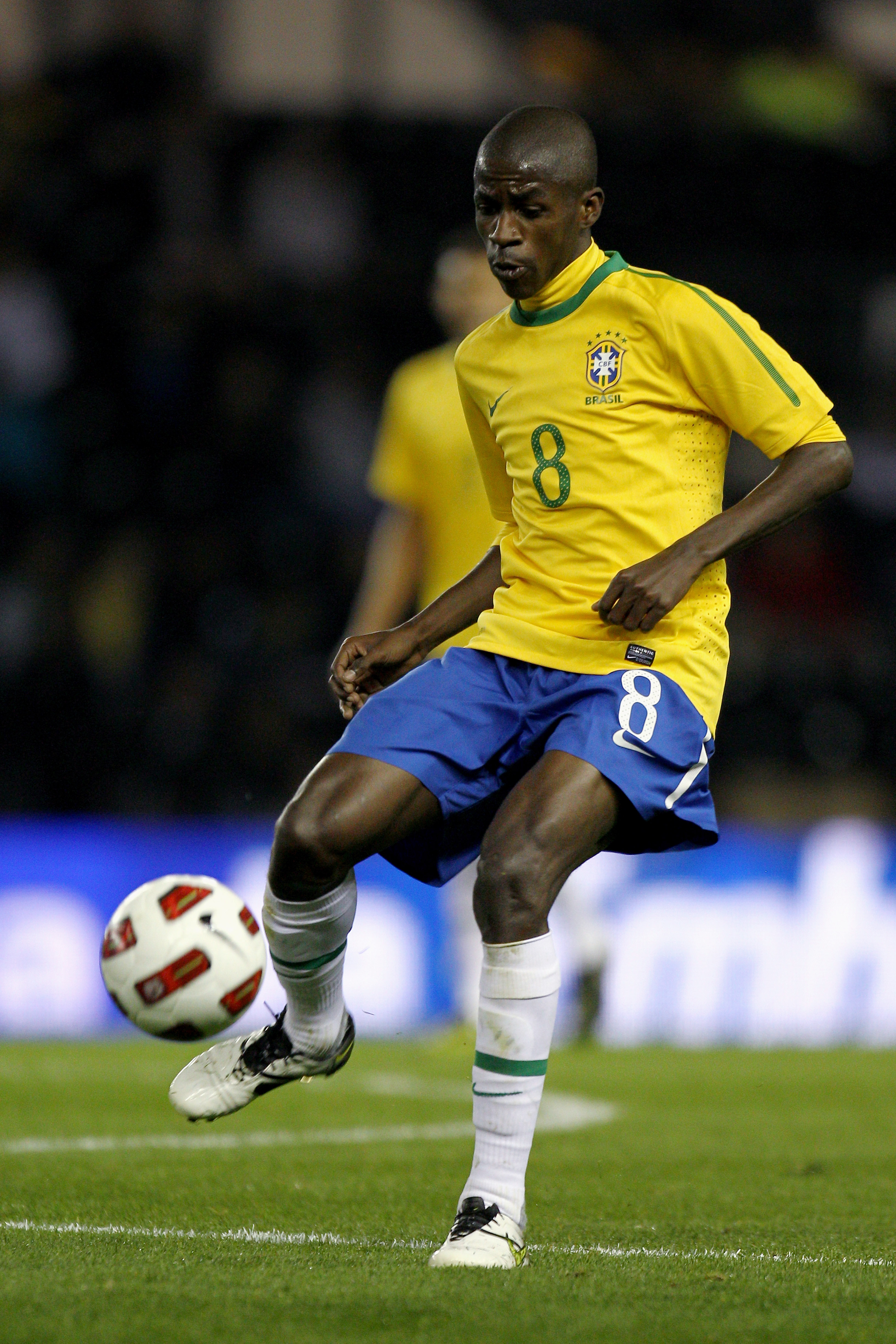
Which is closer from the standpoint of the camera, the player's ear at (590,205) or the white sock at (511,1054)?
the white sock at (511,1054)

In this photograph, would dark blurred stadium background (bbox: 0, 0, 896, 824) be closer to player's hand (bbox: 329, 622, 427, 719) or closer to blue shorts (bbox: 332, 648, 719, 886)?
player's hand (bbox: 329, 622, 427, 719)

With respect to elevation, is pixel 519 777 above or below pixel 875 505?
above

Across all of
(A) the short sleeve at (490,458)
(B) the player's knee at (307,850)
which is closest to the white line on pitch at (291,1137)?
(B) the player's knee at (307,850)

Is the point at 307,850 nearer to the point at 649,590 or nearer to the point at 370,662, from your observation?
the point at 370,662

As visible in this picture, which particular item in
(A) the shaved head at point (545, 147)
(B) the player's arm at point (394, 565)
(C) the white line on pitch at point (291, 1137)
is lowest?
(C) the white line on pitch at point (291, 1137)

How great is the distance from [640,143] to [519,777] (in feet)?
32.0

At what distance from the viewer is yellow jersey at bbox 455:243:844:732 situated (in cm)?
364

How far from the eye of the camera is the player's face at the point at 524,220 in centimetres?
363

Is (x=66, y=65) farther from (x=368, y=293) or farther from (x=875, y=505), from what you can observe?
(x=875, y=505)

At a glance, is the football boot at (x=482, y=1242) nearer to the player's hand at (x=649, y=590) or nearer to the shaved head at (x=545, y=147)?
the player's hand at (x=649, y=590)

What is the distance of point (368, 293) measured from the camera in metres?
12.3

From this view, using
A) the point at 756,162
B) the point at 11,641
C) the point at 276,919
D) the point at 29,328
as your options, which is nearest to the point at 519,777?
the point at 276,919

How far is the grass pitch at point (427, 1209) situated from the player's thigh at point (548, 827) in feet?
2.16

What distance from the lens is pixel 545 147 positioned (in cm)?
364
